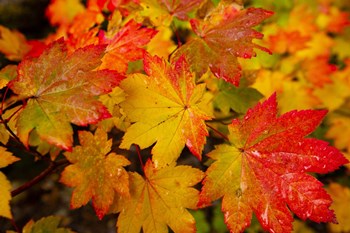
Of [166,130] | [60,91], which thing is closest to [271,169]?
[166,130]

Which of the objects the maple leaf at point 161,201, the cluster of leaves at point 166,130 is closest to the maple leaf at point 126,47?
the cluster of leaves at point 166,130

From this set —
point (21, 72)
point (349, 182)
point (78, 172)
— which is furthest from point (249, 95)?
point (349, 182)

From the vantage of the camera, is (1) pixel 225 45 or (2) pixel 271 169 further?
(1) pixel 225 45

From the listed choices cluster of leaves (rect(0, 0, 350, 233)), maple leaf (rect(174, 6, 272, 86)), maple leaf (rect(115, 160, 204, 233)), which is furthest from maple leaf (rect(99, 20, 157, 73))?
maple leaf (rect(115, 160, 204, 233))

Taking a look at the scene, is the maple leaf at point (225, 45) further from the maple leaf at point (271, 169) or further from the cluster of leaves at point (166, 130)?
the maple leaf at point (271, 169)

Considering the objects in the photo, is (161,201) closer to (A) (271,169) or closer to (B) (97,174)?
(B) (97,174)

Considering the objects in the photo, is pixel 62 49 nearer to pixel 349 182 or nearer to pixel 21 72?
pixel 21 72

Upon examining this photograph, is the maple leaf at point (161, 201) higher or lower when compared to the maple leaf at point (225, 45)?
lower
